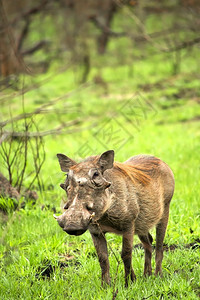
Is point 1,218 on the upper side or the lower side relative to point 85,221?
lower

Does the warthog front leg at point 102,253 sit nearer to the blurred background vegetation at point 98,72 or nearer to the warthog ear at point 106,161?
the warthog ear at point 106,161

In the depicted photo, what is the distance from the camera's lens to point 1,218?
191 inches

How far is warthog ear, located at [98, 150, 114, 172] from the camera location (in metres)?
3.14

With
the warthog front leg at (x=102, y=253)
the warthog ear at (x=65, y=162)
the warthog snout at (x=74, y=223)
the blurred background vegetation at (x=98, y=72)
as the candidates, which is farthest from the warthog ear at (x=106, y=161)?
the blurred background vegetation at (x=98, y=72)

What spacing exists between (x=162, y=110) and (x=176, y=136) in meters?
2.52

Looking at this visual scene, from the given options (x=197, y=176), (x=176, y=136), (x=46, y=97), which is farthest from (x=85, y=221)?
(x=46, y=97)

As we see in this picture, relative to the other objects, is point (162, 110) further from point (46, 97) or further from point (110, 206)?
point (110, 206)

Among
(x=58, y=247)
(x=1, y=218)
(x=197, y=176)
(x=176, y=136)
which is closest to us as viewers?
(x=58, y=247)

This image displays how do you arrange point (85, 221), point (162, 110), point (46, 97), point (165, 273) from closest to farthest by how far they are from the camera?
point (85, 221) → point (165, 273) → point (162, 110) → point (46, 97)

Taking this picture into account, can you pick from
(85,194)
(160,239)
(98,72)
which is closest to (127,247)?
(160,239)

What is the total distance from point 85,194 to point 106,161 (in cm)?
33

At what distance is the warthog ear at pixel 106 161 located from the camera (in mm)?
3139

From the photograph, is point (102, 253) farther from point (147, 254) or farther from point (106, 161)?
point (106, 161)

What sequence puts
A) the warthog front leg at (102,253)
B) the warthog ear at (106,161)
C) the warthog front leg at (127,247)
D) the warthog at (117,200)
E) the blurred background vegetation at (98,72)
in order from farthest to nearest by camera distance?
the blurred background vegetation at (98,72) < the warthog front leg at (102,253) < the warthog front leg at (127,247) < the warthog ear at (106,161) < the warthog at (117,200)
